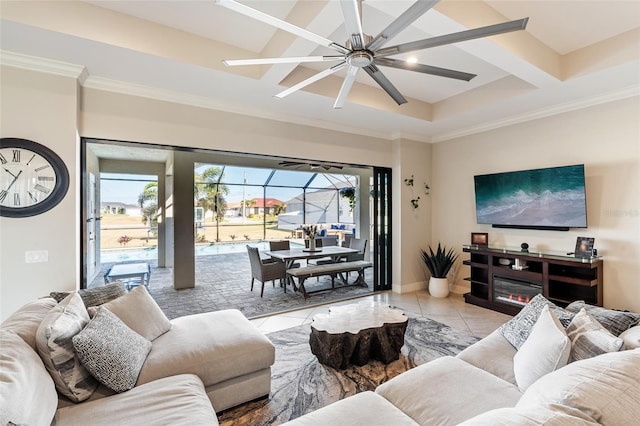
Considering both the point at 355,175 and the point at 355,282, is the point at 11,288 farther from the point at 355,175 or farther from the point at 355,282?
the point at 355,175

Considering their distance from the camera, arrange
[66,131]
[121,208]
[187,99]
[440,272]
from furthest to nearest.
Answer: [121,208], [440,272], [187,99], [66,131]

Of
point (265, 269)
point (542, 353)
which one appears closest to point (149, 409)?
point (542, 353)

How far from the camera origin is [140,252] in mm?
8633

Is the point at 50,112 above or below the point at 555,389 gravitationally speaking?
above

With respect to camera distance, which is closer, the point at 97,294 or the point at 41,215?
the point at 97,294

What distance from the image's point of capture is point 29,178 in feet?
8.66

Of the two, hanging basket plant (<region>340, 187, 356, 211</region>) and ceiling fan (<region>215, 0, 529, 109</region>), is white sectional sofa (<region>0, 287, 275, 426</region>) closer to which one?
ceiling fan (<region>215, 0, 529, 109</region>)

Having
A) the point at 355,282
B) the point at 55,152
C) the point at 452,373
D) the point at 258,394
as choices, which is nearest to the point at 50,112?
the point at 55,152

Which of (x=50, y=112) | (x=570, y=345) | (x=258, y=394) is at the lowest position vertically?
(x=258, y=394)

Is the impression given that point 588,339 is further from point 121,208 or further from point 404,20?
point 121,208

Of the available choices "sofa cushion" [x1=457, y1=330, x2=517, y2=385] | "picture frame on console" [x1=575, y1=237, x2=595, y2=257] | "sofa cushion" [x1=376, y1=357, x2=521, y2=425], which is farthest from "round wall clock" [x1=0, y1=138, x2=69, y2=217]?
"picture frame on console" [x1=575, y1=237, x2=595, y2=257]

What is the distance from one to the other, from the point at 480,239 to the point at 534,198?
93cm

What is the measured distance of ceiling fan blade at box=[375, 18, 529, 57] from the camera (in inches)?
63.5

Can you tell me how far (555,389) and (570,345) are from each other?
0.72 meters
